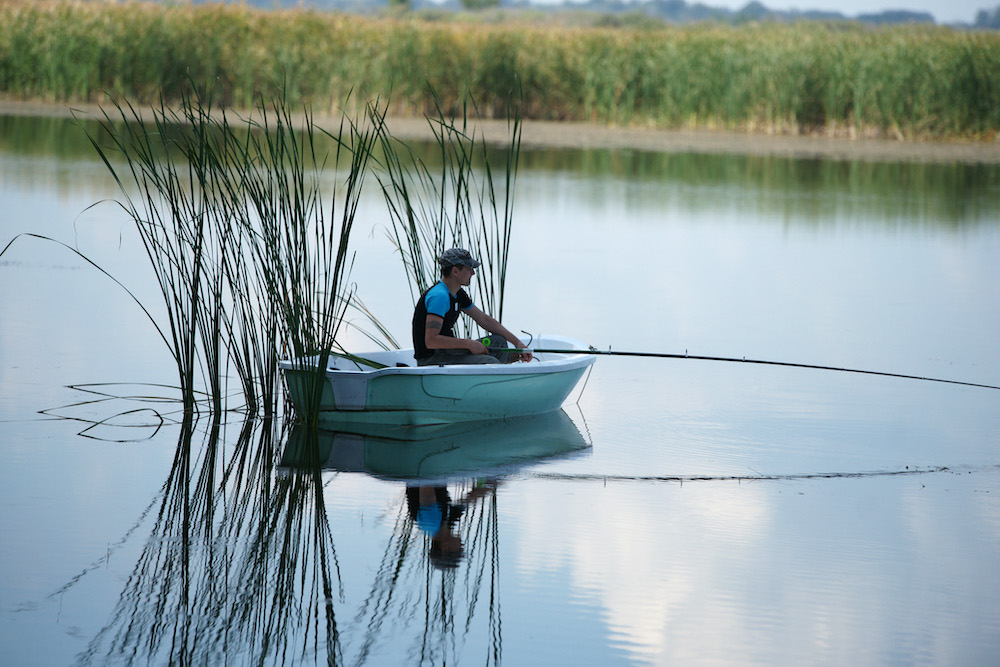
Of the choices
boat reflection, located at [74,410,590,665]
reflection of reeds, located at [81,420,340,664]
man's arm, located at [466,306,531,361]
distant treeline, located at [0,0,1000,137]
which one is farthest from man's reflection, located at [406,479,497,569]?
distant treeline, located at [0,0,1000,137]

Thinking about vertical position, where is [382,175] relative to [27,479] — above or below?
above

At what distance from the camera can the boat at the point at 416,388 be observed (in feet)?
17.4

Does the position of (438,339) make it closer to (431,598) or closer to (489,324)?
(489,324)

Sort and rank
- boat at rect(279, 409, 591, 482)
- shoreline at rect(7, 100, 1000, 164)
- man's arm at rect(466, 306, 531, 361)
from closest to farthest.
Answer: boat at rect(279, 409, 591, 482)
man's arm at rect(466, 306, 531, 361)
shoreline at rect(7, 100, 1000, 164)

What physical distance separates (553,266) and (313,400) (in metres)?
4.75

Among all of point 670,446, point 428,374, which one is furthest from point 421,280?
point 670,446

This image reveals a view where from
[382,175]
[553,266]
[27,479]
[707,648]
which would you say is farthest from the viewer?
[382,175]

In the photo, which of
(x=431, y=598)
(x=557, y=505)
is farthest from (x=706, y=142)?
(x=431, y=598)

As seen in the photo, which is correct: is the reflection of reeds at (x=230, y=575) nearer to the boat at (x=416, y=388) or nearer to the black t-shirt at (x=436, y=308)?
the boat at (x=416, y=388)

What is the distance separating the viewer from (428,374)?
17.4 feet

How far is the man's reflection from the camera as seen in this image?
160 inches

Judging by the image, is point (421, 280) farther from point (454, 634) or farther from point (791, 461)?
point (454, 634)

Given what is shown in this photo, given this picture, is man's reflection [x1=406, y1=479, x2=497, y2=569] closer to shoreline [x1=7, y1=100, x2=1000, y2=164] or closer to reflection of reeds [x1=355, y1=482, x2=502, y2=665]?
reflection of reeds [x1=355, y1=482, x2=502, y2=665]

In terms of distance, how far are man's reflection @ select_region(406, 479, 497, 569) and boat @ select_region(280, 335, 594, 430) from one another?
66 cm
